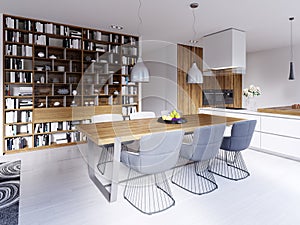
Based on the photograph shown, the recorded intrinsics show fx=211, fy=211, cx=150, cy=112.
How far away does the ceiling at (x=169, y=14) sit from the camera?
337 cm

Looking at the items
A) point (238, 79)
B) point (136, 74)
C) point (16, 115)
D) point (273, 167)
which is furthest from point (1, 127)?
point (238, 79)

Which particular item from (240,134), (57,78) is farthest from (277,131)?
(57,78)

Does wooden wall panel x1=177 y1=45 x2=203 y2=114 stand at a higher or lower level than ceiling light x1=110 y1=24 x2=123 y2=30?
lower

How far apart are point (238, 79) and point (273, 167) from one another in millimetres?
4675

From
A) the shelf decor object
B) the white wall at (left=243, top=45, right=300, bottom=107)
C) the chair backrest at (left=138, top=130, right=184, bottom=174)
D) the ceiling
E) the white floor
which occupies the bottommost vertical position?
the white floor

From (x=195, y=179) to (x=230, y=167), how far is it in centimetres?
75

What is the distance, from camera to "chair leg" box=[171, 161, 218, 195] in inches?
100

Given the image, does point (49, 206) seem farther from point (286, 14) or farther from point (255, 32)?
point (255, 32)

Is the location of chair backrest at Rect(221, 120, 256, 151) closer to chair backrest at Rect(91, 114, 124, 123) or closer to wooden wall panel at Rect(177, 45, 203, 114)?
chair backrest at Rect(91, 114, 124, 123)

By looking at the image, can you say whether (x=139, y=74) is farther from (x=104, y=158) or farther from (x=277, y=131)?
(x=277, y=131)

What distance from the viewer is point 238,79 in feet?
23.9

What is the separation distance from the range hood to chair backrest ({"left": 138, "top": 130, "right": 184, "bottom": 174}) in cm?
325

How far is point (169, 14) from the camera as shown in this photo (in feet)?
12.6

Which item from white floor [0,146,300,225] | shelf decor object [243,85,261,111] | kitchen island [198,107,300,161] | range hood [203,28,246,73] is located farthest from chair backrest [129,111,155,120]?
range hood [203,28,246,73]
